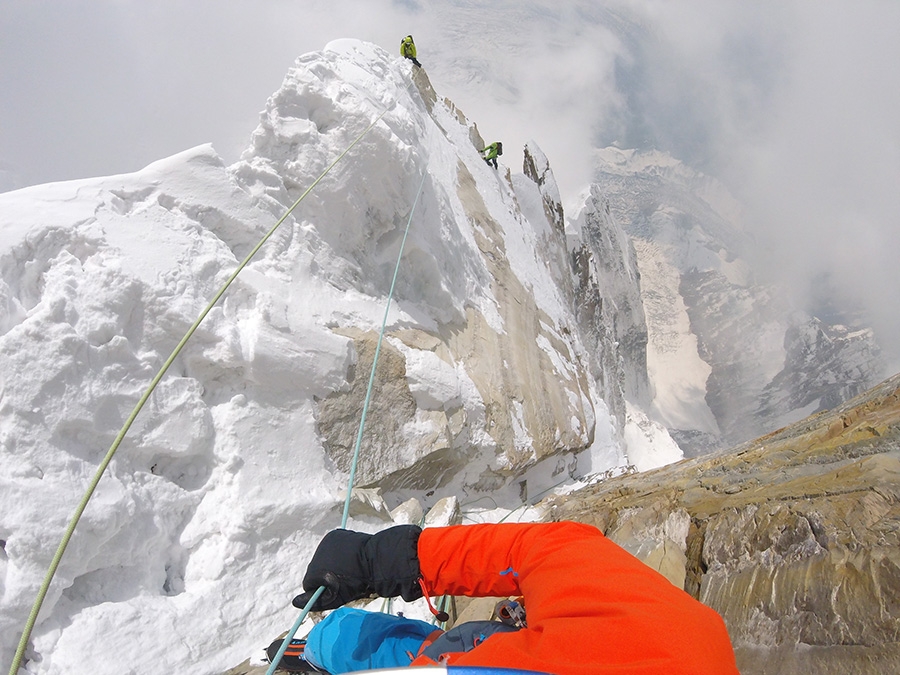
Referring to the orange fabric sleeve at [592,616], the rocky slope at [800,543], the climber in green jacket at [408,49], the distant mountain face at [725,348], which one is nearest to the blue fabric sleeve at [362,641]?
the orange fabric sleeve at [592,616]

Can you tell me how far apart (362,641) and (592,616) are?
114 cm

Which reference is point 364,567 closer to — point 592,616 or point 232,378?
point 592,616

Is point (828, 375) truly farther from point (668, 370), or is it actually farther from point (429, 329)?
point (429, 329)

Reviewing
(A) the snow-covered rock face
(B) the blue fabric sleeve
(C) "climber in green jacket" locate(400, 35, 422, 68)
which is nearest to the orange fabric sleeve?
(B) the blue fabric sleeve

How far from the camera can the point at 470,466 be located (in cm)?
545

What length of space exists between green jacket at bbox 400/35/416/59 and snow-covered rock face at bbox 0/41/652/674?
2.53 m

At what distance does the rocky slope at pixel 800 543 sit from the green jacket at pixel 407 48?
8770 mm

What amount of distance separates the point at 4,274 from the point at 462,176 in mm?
6913

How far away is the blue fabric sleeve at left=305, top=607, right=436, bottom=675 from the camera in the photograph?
1701 mm

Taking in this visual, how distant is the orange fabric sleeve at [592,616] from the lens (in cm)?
86

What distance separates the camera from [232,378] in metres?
3.53

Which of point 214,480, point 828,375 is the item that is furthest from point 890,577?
point 828,375

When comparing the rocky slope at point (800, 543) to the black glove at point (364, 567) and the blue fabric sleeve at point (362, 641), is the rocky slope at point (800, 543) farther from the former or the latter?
the black glove at point (364, 567)

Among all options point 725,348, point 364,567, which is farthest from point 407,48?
point 725,348
